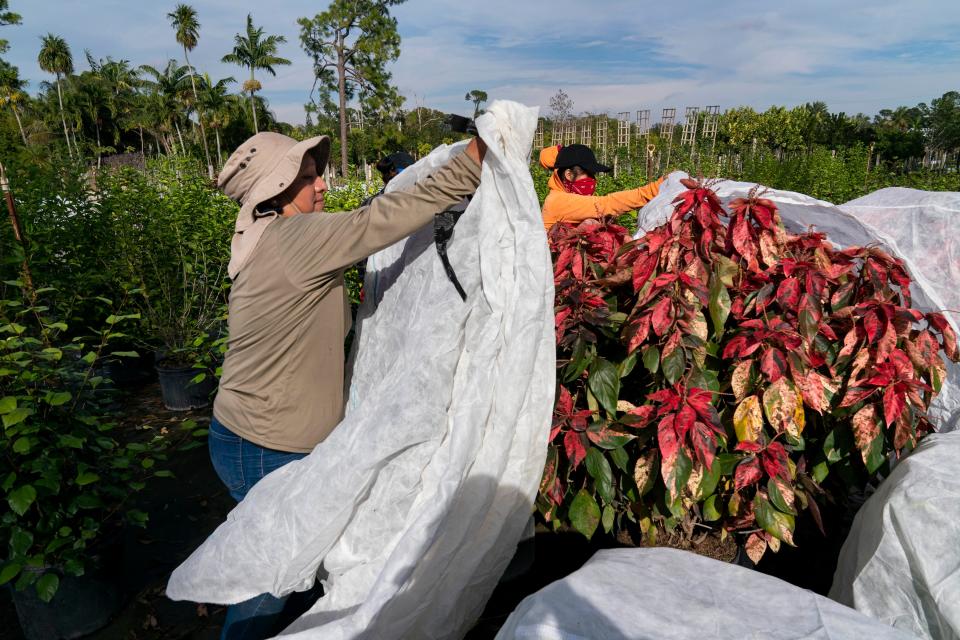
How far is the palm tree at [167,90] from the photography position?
3841 cm

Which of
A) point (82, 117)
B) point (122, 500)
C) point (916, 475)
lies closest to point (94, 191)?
point (122, 500)

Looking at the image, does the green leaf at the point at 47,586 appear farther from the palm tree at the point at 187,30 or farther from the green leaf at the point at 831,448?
the palm tree at the point at 187,30

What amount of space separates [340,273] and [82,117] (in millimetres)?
51334

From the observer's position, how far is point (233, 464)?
1.67m

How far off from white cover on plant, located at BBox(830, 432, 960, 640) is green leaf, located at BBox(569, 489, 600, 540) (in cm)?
66

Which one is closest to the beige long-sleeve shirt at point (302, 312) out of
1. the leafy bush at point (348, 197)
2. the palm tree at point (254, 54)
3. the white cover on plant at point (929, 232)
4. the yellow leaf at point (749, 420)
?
the yellow leaf at point (749, 420)

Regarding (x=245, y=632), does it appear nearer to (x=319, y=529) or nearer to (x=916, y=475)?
(x=319, y=529)

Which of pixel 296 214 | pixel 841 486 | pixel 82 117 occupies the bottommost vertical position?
pixel 841 486

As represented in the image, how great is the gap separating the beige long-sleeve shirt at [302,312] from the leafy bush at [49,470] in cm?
66

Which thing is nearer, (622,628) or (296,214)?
(622,628)

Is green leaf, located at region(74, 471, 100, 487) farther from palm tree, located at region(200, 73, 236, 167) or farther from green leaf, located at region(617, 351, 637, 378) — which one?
palm tree, located at region(200, 73, 236, 167)

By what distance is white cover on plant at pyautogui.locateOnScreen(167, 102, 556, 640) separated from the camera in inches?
53.1

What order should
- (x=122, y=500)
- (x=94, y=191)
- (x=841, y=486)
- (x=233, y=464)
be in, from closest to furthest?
(x=233, y=464), (x=841, y=486), (x=122, y=500), (x=94, y=191)

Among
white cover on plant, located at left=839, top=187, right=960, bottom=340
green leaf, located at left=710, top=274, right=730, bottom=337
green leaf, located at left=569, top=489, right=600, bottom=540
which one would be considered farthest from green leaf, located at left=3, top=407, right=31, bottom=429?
white cover on plant, located at left=839, top=187, right=960, bottom=340
